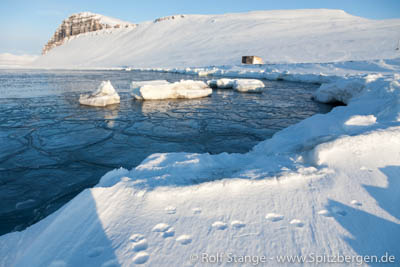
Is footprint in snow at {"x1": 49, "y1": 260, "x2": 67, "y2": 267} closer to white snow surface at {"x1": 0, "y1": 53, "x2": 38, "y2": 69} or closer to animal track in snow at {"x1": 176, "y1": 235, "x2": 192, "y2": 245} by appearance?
animal track in snow at {"x1": 176, "y1": 235, "x2": 192, "y2": 245}

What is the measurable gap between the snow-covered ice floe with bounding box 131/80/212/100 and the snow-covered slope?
20.3 metres

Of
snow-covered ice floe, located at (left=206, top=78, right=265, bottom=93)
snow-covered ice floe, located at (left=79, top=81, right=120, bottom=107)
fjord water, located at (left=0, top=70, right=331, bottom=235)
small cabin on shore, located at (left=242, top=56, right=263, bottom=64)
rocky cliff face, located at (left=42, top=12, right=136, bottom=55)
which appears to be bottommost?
fjord water, located at (left=0, top=70, right=331, bottom=235)

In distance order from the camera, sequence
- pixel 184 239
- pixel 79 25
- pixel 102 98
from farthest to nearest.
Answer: pixel 79 25, pixel 102 98, pixel 184 239

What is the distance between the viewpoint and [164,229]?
1.27m

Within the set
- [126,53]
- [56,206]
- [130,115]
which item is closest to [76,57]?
[126,53]

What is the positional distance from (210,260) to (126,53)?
53771mm

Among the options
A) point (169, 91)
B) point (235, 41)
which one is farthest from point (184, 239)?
point (235, 41)

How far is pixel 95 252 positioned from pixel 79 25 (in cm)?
8785

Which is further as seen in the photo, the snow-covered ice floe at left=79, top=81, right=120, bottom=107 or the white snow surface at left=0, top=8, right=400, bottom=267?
the snow-covered ice floe at left=79, top=81, right=120, bottom=107

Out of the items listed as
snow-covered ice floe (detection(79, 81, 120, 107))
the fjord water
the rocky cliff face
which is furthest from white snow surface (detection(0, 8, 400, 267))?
the rocky cliff face

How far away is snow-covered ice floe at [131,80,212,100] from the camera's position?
8.07m

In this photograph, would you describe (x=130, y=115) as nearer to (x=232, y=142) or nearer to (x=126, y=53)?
(x=232, y=142)

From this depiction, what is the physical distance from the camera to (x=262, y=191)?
5.15 feet

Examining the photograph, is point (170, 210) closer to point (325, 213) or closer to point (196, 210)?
point (196, 210)
